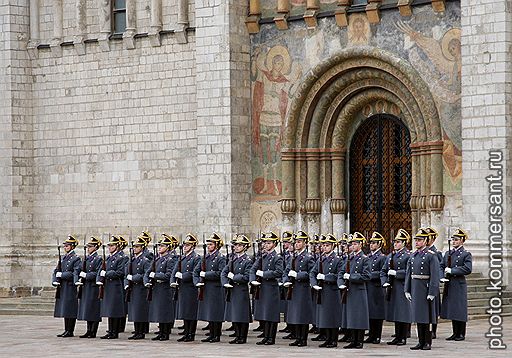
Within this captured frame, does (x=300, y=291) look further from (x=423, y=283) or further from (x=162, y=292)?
(x=162, y=292)

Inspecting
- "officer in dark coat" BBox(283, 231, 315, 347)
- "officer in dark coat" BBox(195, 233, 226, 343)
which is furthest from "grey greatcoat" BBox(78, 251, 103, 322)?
"officer in dark coat" BBox(283, 231, 315, 347)

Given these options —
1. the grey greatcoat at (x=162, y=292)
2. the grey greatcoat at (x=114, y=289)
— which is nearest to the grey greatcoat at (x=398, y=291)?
the grey greatcoat at (x=162, y=292)

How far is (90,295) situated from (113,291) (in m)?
0.42

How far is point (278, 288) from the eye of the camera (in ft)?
67.5

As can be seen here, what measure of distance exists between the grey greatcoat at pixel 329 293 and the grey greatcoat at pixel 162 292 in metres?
2.51

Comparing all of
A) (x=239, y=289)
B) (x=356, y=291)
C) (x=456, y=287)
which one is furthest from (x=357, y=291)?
(x=239, y=289)

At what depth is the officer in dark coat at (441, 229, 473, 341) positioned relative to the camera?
2041 cm

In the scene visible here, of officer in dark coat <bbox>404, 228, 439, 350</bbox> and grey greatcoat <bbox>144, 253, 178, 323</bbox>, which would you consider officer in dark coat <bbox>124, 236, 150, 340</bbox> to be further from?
officer in dark coat <bbox>404, 228, 439, 350</bbox>

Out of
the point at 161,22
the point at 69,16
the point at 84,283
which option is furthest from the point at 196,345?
the point at 69,16

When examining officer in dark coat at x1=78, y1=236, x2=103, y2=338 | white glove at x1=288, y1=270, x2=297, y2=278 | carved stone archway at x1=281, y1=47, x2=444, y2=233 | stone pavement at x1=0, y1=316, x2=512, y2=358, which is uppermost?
carved stone archway at x1=281, y1=47, x2=444, y2=233

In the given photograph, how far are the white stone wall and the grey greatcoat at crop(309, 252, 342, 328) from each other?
17.5 feet

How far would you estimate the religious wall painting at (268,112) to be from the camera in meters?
27.9

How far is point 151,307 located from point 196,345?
1.29 m

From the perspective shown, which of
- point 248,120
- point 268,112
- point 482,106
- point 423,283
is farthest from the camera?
point 248,120
